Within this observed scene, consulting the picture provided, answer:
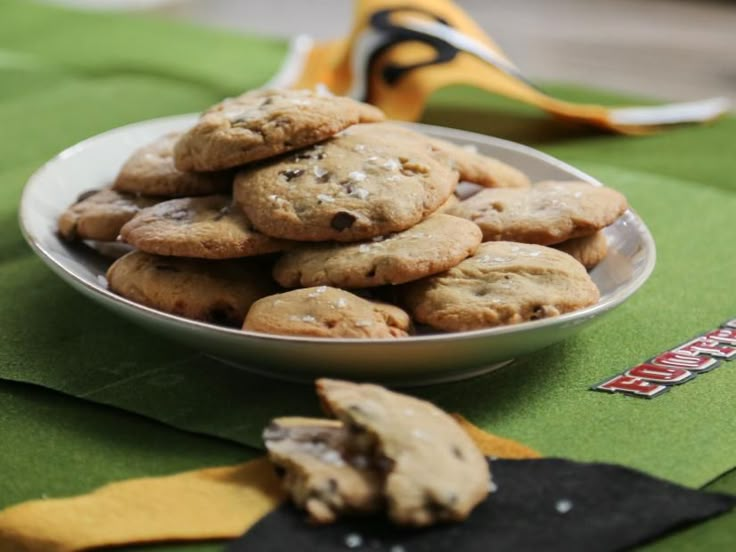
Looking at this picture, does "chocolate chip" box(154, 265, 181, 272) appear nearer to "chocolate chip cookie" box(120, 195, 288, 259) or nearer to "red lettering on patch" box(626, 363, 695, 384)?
"chocolate chip cookie" box(120, 195, 288, 259)

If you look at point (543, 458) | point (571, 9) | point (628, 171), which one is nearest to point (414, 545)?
point (543, 458)

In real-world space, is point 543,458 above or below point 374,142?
below

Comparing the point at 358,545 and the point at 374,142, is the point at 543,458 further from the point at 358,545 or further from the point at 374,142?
the point at 374,142

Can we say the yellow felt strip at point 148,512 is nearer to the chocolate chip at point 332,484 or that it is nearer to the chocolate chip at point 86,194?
the chocolate chip at point 332,484

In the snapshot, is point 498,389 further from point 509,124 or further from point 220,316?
point 509,124

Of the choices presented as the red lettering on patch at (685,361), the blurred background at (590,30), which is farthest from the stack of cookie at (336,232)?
the blurred background at (590,30)

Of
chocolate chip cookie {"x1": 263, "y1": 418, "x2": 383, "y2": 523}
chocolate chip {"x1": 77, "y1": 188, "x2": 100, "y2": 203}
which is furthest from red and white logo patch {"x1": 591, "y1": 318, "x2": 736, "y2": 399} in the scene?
chocolate chip {"x1": 77, "y1": 188, "x2": 100, "y2": 203}
